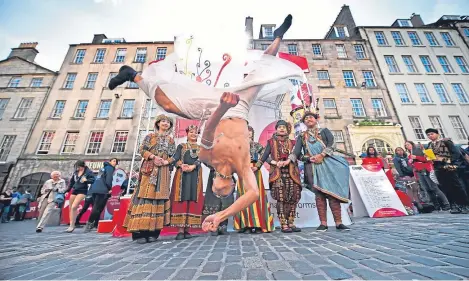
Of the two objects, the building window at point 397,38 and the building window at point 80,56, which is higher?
the building window at point 397,38

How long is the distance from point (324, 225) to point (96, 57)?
25.0 m

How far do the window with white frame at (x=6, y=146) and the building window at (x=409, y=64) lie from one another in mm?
35915

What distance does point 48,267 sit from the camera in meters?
1.95

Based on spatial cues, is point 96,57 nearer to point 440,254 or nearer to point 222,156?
point 222,156

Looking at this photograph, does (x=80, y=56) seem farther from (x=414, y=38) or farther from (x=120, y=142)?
(x=414, y=38)

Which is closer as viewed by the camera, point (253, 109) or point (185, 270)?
point (185, 270)

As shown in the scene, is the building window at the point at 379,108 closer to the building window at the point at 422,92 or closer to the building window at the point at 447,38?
the building window at the point at 422,92

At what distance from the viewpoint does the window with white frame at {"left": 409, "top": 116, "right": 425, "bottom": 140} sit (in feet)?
53.3

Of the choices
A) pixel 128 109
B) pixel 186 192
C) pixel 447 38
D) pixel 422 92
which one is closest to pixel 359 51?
pixel 422 92

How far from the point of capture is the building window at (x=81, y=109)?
17.5 m

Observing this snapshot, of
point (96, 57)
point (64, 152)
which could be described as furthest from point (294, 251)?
point (96, 57)

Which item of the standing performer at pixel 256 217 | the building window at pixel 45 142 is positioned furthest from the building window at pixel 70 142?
the standing performer at pixel 256 217

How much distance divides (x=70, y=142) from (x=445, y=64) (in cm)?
3546

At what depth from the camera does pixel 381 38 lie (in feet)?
67.8
